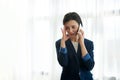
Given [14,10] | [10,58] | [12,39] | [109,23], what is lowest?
[10,58]

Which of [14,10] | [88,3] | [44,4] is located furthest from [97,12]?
[14,10]

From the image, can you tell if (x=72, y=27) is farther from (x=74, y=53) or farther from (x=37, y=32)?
(x=37, y=32)

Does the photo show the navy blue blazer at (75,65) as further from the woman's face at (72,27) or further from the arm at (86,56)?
the woman's face at (72,27)

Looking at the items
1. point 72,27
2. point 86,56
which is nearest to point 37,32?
point 72,27

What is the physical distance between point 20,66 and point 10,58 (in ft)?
0.63

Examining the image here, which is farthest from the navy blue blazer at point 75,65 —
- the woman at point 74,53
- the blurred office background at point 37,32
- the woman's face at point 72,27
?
the blurred office background at point 37,32

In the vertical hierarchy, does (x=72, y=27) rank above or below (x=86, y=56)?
above

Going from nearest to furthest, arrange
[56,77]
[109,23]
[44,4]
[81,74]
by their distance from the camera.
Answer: [81,74]
[109,23]
[56,77]
[44,4]

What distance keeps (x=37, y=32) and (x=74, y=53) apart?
1.52 m

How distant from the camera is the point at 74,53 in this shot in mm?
1615

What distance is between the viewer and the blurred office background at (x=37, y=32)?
8.68ft

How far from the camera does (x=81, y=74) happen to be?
1.58 m

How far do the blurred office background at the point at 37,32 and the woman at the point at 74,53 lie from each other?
102 cm

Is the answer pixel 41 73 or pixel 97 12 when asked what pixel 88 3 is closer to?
pixel 97 12
